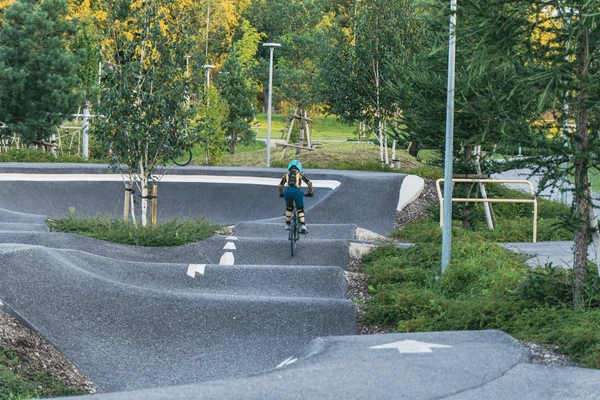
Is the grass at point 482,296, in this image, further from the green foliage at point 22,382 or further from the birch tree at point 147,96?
the birch tree at point 147,96

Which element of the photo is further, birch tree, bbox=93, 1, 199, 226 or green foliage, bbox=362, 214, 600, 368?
birch tree, bbox=93, 1, 199, 226

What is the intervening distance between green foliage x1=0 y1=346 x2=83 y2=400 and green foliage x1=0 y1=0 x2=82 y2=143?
87.5 feet

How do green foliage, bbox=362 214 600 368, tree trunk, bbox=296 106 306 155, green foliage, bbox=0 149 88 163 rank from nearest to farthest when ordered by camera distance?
green foliage, bbox=362 214 600 368
green foliage, bbox=0 149 88 163
tree trunk, bbox=296 106 306 155

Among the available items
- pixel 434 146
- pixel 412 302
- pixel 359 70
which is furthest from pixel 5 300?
pixel 359 70

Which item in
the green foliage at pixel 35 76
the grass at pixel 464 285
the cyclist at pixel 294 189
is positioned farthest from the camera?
the green foliage at pixel 35 76

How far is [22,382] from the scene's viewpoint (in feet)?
32.7

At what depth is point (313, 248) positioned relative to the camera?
19484 millimetres

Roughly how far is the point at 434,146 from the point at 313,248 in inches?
208

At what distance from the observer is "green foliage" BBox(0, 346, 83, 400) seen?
31.7 ft

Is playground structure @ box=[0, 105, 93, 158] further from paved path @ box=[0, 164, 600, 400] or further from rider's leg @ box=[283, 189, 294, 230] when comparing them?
rider's leg @ box=[283, 189, 294, 230]

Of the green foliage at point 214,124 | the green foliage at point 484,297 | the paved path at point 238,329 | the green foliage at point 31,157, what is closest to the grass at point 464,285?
the green foliage at point 484,297

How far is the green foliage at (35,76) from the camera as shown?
36406mm

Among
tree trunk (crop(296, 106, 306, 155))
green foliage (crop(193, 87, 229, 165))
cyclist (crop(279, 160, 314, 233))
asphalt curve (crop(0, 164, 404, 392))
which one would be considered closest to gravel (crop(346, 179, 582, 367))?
asphalt curve (crop(0, 164, 404, 392))

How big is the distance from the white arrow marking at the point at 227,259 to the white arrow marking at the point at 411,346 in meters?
9.04
